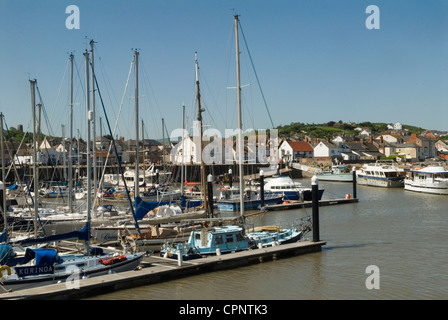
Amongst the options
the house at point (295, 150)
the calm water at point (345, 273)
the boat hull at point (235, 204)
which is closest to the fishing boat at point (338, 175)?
the house at point (295, 150)

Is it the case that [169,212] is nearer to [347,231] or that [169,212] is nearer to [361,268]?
[347,231]

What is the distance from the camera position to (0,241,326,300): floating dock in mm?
17625

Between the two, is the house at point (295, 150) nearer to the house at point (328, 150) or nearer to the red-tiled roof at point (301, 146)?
the red-tiled roof at point (301, 146)

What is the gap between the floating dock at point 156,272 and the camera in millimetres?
17625

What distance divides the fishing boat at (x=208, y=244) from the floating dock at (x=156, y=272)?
565 millimetres

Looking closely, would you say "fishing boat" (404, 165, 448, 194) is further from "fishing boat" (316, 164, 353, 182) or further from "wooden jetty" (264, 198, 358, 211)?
"fishing boat" (316, 164, 353, 182)

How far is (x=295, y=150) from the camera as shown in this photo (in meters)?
119

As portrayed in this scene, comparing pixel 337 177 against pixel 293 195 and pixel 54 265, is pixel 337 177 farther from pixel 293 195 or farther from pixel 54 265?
pixel 54 265

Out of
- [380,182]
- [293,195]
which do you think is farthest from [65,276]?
[380,182]

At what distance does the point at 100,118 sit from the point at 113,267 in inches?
917

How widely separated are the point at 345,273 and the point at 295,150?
323 feet
